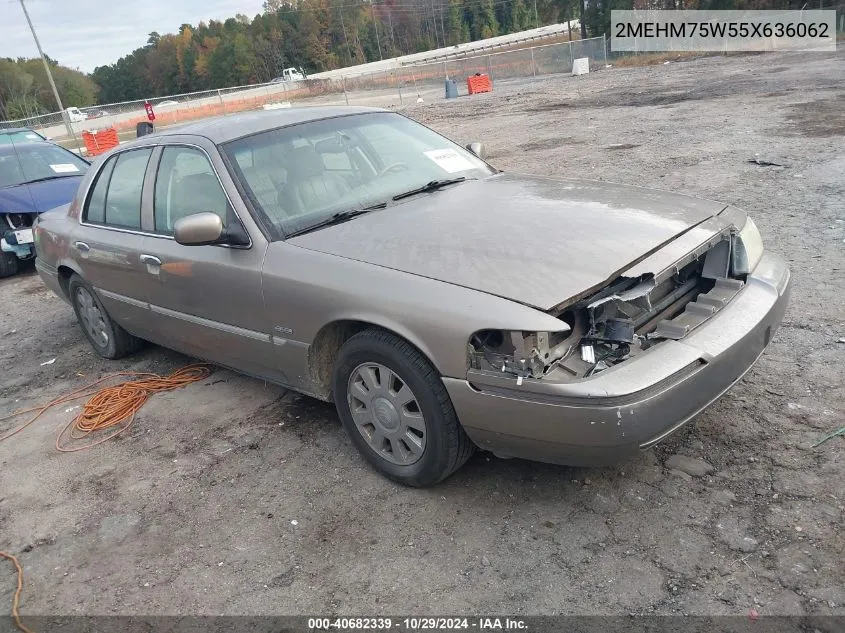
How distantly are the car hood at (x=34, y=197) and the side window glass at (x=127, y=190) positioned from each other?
422 centimetres

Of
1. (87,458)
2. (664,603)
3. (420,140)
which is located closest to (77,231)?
(87,458)

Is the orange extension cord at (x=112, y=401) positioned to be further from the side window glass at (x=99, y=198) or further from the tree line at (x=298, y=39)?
the tree line at (x=298, y=39)

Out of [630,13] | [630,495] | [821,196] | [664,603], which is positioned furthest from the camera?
[630,13]

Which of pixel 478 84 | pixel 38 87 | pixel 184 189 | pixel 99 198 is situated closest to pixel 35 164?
pixel 99 198

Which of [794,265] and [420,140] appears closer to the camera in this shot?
[420,140]

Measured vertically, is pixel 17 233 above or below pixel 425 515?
above

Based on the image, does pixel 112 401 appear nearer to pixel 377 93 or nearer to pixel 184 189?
pixel 184 189

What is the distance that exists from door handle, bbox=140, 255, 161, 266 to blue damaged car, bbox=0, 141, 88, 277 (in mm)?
5064

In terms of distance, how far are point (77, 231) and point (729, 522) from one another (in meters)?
4.72

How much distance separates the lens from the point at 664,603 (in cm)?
235

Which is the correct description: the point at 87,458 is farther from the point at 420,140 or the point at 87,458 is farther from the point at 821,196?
the point at 821,196

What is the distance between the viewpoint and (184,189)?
405 centimetres

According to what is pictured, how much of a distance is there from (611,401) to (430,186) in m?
1.96

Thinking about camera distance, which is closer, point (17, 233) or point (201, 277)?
point (201, 277)
